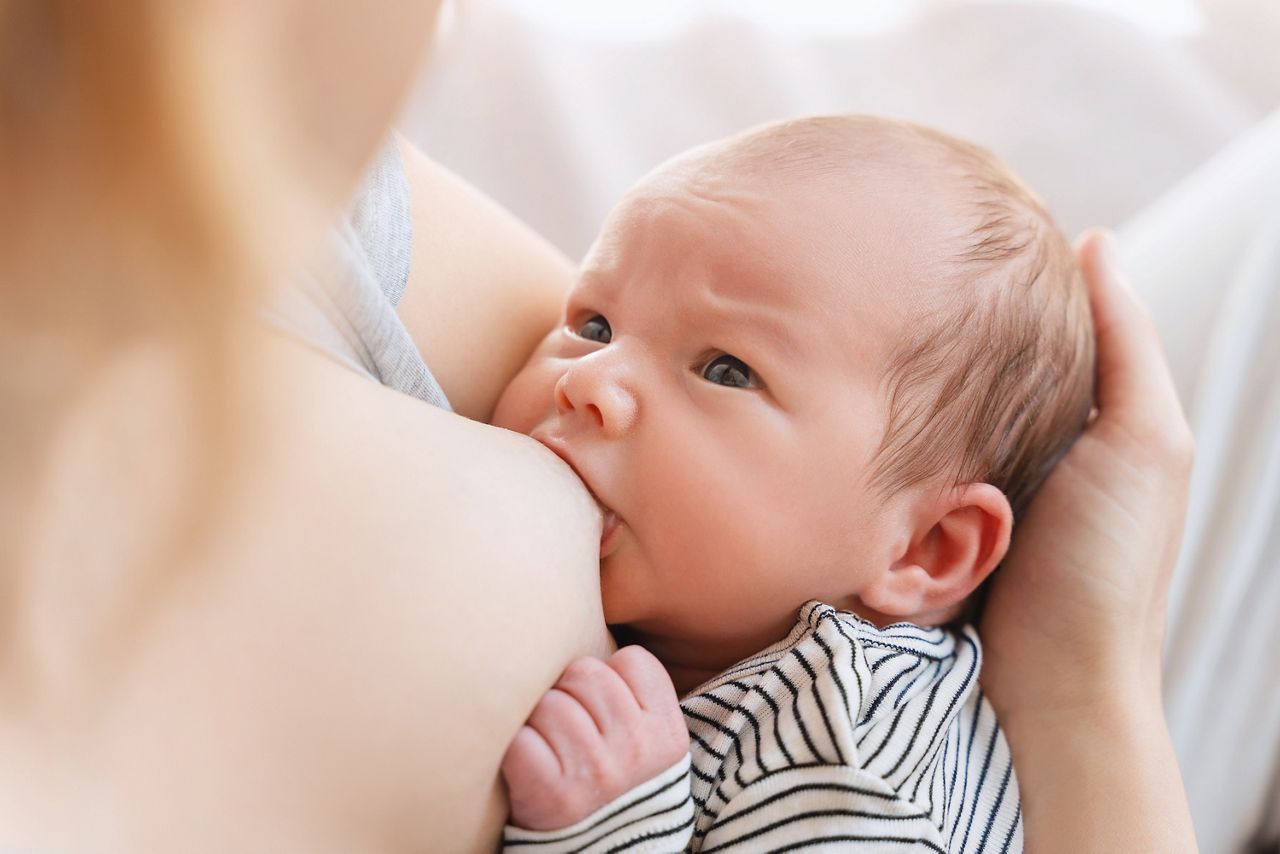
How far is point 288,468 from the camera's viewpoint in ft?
2.16

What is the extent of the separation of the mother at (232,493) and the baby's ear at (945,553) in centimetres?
32

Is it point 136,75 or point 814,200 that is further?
point 814,200

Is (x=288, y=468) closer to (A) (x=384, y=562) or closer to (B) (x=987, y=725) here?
(A) (x=384, y=562)

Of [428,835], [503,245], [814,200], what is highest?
[814,200]

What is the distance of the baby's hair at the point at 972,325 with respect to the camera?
38.4 inches

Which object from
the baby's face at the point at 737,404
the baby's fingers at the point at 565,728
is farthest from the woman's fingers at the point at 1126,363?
the baby's fingers at the point at 565,728

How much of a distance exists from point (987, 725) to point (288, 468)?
694 millimetres

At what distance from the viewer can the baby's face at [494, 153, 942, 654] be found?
2.99ft

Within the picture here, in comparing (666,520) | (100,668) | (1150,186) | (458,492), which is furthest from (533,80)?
(100,668)

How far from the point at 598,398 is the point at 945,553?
0.35 metres

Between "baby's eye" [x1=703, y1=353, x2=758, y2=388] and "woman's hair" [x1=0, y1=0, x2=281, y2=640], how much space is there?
0.47 meters

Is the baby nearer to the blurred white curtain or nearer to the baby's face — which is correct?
the baby's face

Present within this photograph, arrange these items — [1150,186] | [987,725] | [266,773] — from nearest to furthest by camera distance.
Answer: [266,773]
[987,725]
[1150,186]

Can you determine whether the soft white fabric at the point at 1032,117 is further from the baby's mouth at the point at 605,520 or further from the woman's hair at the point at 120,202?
the woman's hair at the point at 120,202
